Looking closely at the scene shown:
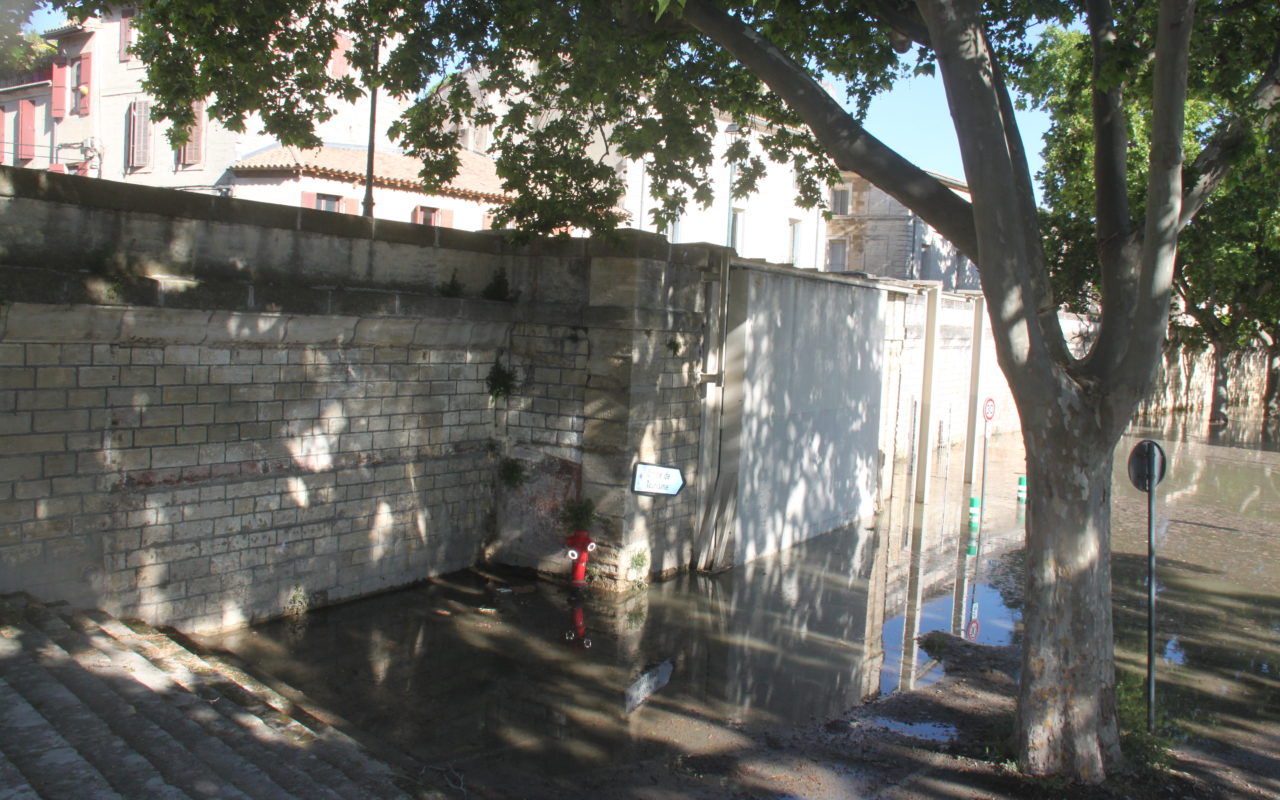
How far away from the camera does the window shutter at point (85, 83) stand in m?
26.2

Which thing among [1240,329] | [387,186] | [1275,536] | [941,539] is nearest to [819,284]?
[941,539]

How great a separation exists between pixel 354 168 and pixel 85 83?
9573mm

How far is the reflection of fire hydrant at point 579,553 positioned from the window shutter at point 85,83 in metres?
23.0

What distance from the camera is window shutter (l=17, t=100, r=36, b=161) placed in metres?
28.9

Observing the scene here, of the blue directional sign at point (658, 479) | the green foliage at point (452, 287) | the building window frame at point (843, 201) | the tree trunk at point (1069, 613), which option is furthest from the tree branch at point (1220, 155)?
the building window frame at point (843, 201)

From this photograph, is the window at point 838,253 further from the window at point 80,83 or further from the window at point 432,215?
the window at point 80,83

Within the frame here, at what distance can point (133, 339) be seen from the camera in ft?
25.4

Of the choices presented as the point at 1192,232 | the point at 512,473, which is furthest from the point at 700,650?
the point at 1192,232

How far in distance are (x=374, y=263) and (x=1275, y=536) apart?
14.4 meters

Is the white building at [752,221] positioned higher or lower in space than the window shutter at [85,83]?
lower

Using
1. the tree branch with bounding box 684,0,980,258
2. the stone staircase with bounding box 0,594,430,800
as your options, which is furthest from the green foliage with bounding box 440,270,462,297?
the stone staircase with bounding box 0,594,430,800

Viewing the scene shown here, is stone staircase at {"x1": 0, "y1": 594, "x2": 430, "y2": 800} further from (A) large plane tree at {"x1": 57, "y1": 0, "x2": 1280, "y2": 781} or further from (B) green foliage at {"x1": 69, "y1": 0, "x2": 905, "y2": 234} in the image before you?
(B) green foliage at {"x1": 69, "y1": 0, "x2": 905, "y2": 234}

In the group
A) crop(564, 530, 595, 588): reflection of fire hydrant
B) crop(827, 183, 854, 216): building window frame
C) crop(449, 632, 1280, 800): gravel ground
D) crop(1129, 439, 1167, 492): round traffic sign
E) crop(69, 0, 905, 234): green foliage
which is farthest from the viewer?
crop(827, 183, 854, 216): building window frame

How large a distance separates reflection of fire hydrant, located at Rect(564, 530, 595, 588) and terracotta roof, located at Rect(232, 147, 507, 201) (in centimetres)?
1163
